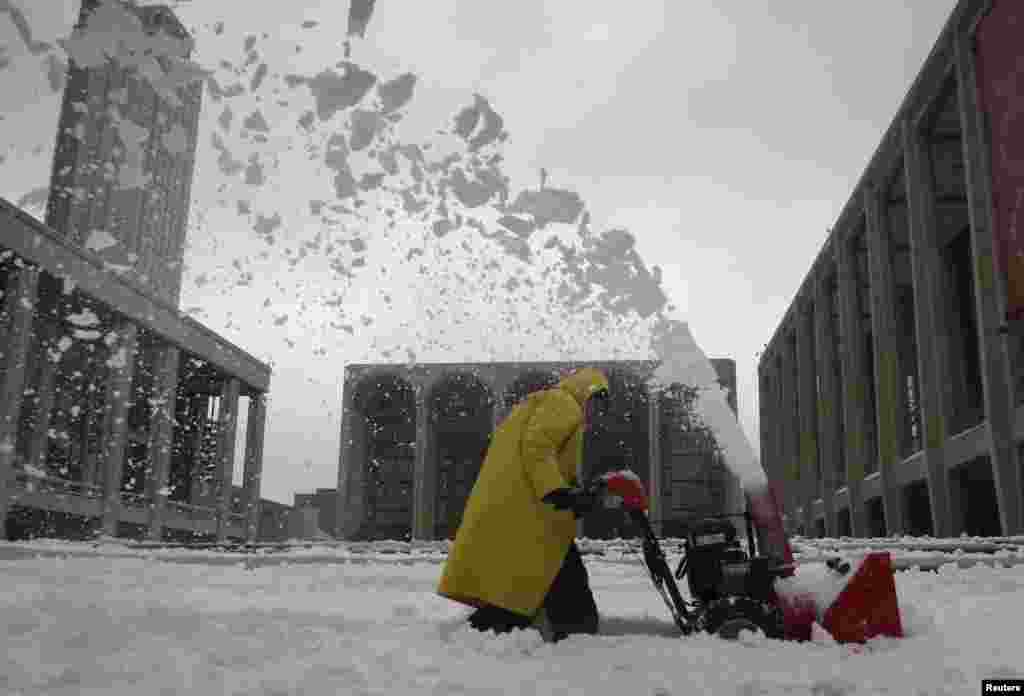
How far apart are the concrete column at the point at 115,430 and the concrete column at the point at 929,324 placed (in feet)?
102

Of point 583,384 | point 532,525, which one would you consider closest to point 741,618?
point 532,525

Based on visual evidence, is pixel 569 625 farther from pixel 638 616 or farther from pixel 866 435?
pixel 866 435

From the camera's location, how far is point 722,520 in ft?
14.3

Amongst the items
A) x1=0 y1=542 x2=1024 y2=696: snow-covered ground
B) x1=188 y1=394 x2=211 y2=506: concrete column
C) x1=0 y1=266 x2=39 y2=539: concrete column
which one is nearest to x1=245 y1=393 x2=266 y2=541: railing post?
x1=188 y1=394 x2=211 y2=506: concrete column

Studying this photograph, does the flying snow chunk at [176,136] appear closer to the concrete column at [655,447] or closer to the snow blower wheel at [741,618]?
the snow blower wheel at [741,618]

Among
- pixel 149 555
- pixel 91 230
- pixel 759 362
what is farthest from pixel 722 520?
pixel 91 230

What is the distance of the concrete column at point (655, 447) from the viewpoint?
44375mm

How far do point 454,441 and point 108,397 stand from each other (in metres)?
19.4

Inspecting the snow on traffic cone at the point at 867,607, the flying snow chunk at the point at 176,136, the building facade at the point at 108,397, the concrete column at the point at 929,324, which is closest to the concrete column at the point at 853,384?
the concrete column at the point at 929,324

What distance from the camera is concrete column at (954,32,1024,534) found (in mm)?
17844

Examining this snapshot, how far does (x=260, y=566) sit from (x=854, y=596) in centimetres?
788

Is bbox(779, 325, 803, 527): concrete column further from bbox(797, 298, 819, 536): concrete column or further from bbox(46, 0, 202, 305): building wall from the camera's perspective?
bbox(46, 0, 202, 305): building wall

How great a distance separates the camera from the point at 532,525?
4.33 metres

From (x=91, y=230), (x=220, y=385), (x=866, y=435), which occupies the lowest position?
(x=866, y=435)
